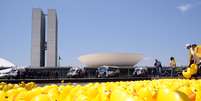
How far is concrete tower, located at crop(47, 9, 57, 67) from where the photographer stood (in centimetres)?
7634

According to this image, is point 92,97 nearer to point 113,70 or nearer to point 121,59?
point 113,70

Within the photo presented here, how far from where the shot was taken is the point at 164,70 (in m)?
24.7

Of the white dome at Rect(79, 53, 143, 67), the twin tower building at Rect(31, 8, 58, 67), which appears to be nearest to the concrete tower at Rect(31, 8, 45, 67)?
the twin tower building at Rect(31, 8, 58, 67)

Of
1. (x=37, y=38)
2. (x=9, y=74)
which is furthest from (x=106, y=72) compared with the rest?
(x=37, y=38)

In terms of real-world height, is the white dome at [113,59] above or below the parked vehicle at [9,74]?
above

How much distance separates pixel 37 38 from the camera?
255 ft

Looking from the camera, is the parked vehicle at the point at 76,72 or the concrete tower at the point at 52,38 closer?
the parked vehicle at the point at 76,72

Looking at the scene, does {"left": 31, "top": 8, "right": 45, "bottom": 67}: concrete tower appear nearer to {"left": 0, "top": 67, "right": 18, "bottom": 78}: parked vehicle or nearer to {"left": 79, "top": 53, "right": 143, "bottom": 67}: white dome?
{"left": 79, "top": 53, "right": 143, "bottom": 67}: white dome

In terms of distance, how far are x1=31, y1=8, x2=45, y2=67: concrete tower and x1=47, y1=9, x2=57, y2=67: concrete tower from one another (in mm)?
1593

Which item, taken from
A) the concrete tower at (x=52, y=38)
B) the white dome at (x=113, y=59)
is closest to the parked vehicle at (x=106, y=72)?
the white dome at (x=113, y=59)

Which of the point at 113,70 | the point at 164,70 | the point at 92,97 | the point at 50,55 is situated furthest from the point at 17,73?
the point at 50,55

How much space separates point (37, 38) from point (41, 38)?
0.99 metres

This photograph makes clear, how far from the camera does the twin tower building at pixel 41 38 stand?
76000 mm

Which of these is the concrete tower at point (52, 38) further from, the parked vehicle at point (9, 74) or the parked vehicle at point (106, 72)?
the parked vehicle at point (9, 74)
